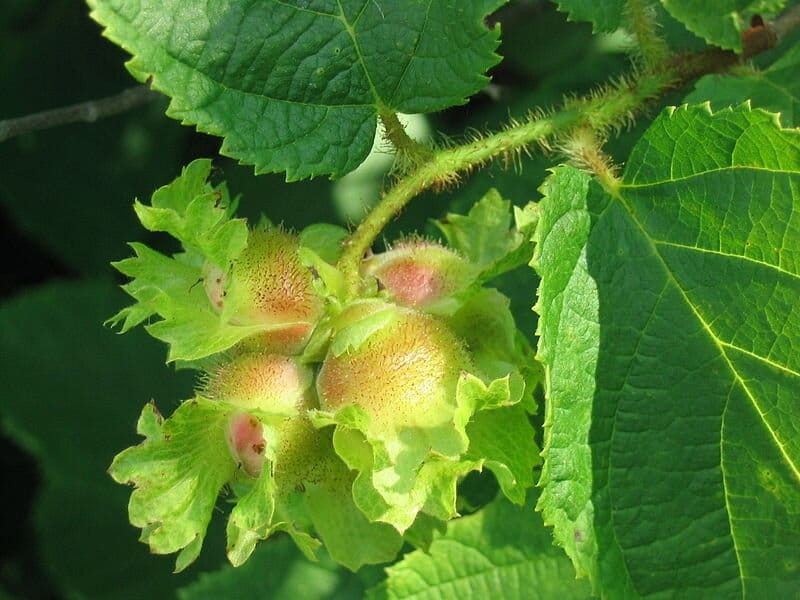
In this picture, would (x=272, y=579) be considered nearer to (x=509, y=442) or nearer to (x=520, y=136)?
(x=509, y=442)

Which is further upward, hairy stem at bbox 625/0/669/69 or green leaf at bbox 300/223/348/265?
hairy stem at bbox 625/0/669/69

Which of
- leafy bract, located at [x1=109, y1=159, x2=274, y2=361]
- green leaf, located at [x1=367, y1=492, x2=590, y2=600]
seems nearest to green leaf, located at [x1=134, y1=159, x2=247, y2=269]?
leafy bract, located at [x1=109, y1=159, x2=274, y2=361]

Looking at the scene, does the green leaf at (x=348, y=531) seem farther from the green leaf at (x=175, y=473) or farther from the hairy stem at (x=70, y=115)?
the hairy stem at (x=70, y=115)

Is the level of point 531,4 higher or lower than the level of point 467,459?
higher

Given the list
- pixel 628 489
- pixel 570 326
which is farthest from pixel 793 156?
pixel 628 489

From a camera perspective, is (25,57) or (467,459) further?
(25,57)

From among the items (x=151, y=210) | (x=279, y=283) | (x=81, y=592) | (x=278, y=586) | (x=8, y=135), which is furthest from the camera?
(x=81, y=592)

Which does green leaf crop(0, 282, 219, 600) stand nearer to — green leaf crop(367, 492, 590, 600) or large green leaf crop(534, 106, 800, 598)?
green leaf crop(367, 492, 590, 600)

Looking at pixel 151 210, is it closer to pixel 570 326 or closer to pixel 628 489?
pixel 570 326

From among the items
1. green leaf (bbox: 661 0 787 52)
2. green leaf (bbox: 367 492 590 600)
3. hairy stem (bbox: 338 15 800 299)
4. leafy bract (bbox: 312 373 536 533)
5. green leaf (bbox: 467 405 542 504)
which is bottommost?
green leaf (bbox: 367 492 590 600)
